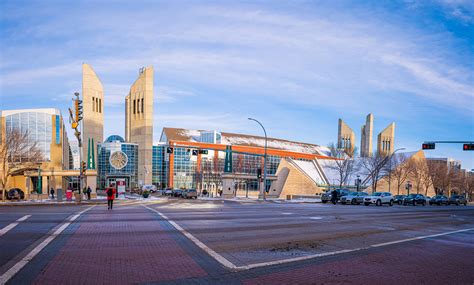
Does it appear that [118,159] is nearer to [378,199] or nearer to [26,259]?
[378,199]

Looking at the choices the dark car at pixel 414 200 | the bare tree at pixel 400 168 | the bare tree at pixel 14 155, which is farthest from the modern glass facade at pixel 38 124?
the bare tree at pixel 400 168

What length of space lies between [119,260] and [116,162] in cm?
9308

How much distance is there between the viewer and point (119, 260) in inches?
361

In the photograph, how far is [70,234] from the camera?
44.0ft

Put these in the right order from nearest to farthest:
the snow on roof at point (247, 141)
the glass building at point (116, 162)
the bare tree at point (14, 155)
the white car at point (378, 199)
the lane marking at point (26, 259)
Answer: the lane marking at point (26, 259) < the bare tree at point (14, 155) < the white car at point (378, 199) < the glass building at point (116, 162) < the snow on roof at point (247, 141)

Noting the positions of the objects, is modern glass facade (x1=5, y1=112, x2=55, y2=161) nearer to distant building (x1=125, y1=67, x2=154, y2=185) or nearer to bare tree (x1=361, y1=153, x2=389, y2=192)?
distant building (x1=125, y1=67, x2=154, y2=185)

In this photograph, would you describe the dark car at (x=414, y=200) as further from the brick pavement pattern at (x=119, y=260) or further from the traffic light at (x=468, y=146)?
the brick pavement pattern at (x=119, y=260)

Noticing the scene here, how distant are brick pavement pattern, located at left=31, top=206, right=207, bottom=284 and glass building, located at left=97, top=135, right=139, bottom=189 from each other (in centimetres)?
8774

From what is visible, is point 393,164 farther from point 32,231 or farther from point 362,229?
point 32,231

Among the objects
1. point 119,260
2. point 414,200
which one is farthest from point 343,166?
point 119,260

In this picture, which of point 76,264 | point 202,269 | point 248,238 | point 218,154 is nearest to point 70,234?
point 76,264

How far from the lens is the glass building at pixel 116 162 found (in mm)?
97500

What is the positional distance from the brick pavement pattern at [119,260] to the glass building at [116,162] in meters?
87.7

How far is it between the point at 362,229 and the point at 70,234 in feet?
39.0
